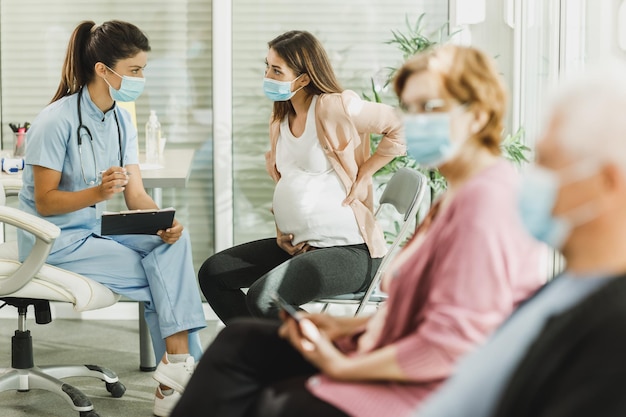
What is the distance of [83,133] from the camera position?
2.94 meters

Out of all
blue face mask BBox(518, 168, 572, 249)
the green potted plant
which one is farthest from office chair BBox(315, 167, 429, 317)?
blue face mask BBox(518, 168, 572, 249)

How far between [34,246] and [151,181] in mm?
617

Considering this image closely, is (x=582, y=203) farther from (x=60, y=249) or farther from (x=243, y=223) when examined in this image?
(x=243, y=223)

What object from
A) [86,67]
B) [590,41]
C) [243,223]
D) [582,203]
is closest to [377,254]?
[590,41]

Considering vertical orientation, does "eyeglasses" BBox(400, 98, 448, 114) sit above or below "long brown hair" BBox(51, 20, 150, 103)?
below

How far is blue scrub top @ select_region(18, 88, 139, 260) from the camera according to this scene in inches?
113

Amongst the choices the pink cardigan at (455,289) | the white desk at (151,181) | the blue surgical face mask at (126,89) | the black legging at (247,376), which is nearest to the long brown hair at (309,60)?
the blue surgical face mask at (126,89)

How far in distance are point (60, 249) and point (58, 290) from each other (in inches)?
5.8

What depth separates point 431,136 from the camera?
1579 millimetres

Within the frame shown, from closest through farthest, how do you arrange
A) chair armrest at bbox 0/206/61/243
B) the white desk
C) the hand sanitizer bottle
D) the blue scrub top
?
chair armrest at bbox 0/206/61/243 < the blue scrub top < the white desk < the hand sanitizer bottle

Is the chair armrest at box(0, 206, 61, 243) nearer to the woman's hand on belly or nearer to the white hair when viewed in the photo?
the woman's hand on belly

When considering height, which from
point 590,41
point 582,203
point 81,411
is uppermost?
point 590,41

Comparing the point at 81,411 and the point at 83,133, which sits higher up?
the point at 83,133

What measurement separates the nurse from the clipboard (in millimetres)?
73
